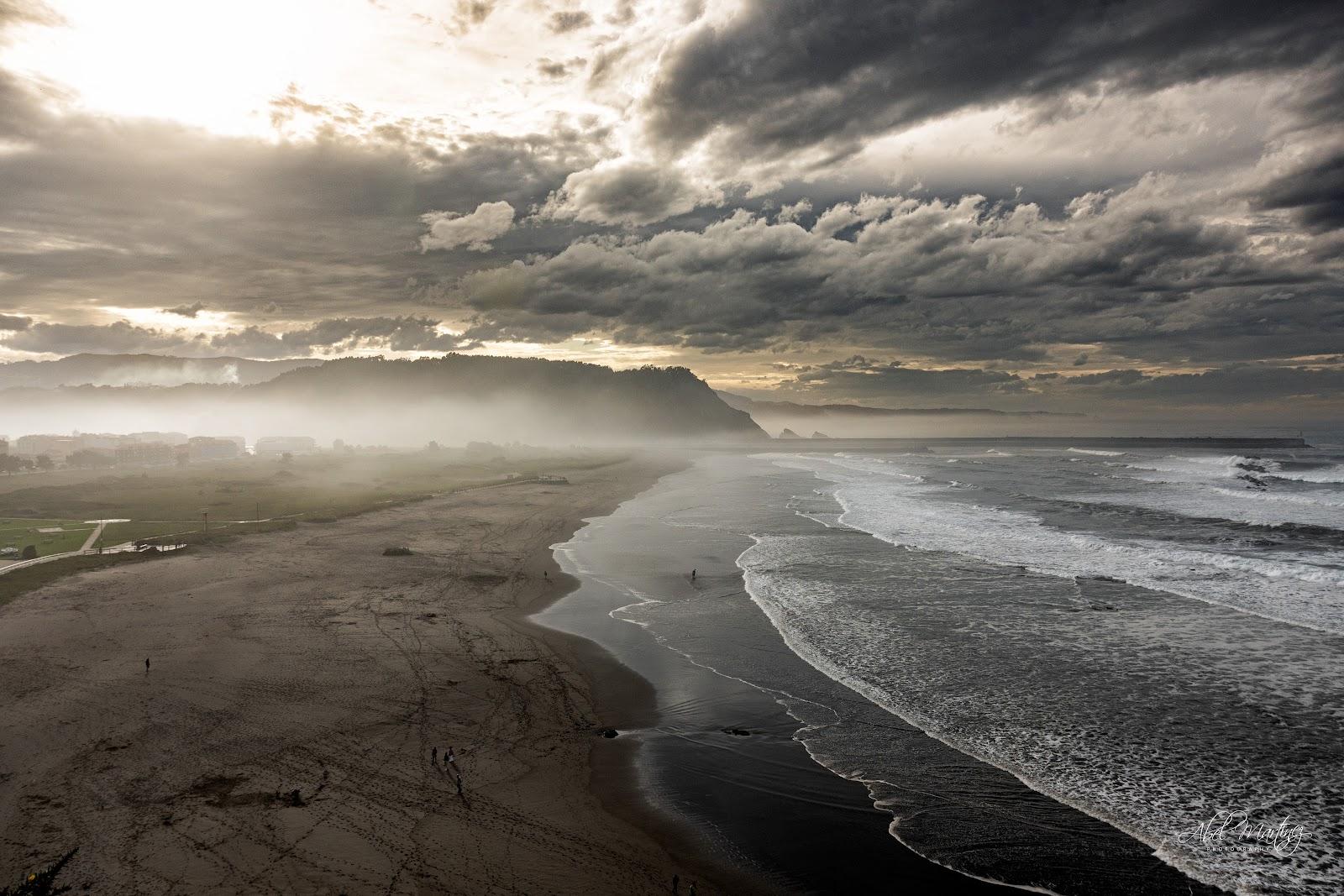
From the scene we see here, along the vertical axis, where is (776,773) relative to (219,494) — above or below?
below

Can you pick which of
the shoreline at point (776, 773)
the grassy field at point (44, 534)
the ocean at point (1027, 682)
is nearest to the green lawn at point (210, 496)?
the grassy field at point (44, 534)

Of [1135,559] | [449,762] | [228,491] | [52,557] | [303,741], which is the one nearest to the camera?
[449,762]

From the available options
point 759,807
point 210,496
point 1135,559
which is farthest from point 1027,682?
point 210,496

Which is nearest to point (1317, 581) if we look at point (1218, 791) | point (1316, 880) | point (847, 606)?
point (847, 606)

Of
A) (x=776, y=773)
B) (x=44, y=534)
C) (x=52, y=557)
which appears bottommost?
(x=776, y=773)

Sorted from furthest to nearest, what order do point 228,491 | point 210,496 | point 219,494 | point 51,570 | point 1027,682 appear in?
point 228,491
point 219,494
point 210,496
point 51,570
point 1027,682

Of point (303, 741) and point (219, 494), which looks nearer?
point (303, 741)

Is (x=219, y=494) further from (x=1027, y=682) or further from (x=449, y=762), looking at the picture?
(x=1027, y=682)
